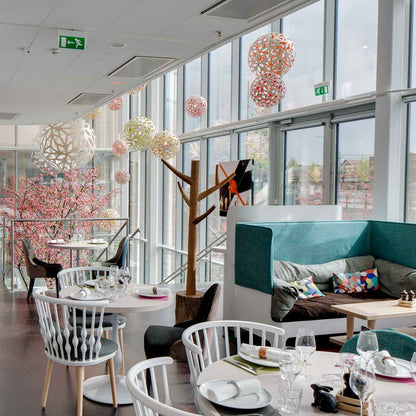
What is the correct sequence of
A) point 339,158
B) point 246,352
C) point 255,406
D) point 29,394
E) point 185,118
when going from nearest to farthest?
1. point 255,406
2. point 246,352
3. point 29,394
4. point 339,158
5. point 185,118

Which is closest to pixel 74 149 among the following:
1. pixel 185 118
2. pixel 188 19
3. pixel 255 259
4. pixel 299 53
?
pixel 185 118

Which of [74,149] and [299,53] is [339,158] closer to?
[299,53]

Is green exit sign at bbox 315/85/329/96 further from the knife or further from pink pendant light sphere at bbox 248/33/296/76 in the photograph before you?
the knife

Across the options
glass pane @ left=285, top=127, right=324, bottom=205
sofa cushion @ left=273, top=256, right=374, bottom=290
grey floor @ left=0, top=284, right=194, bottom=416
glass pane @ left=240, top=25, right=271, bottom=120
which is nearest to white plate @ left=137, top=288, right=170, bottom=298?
grey floor @ left=0, top=284, right=194, bottom=416

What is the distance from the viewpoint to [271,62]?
22.1 feet

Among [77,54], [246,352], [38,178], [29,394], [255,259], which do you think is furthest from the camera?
[38,178]

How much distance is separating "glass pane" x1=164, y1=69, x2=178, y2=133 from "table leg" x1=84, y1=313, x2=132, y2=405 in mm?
9504

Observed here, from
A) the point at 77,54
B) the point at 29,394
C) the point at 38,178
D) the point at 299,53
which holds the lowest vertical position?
the point at 29,394

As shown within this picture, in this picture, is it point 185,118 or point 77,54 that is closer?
point 77,54

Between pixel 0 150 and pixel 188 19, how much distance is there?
12.1m

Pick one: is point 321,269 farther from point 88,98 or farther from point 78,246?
point 88,98

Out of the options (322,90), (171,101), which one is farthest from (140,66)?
(171,101)

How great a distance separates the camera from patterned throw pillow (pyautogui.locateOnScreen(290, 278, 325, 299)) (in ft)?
19.9

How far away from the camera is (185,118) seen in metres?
13.2
